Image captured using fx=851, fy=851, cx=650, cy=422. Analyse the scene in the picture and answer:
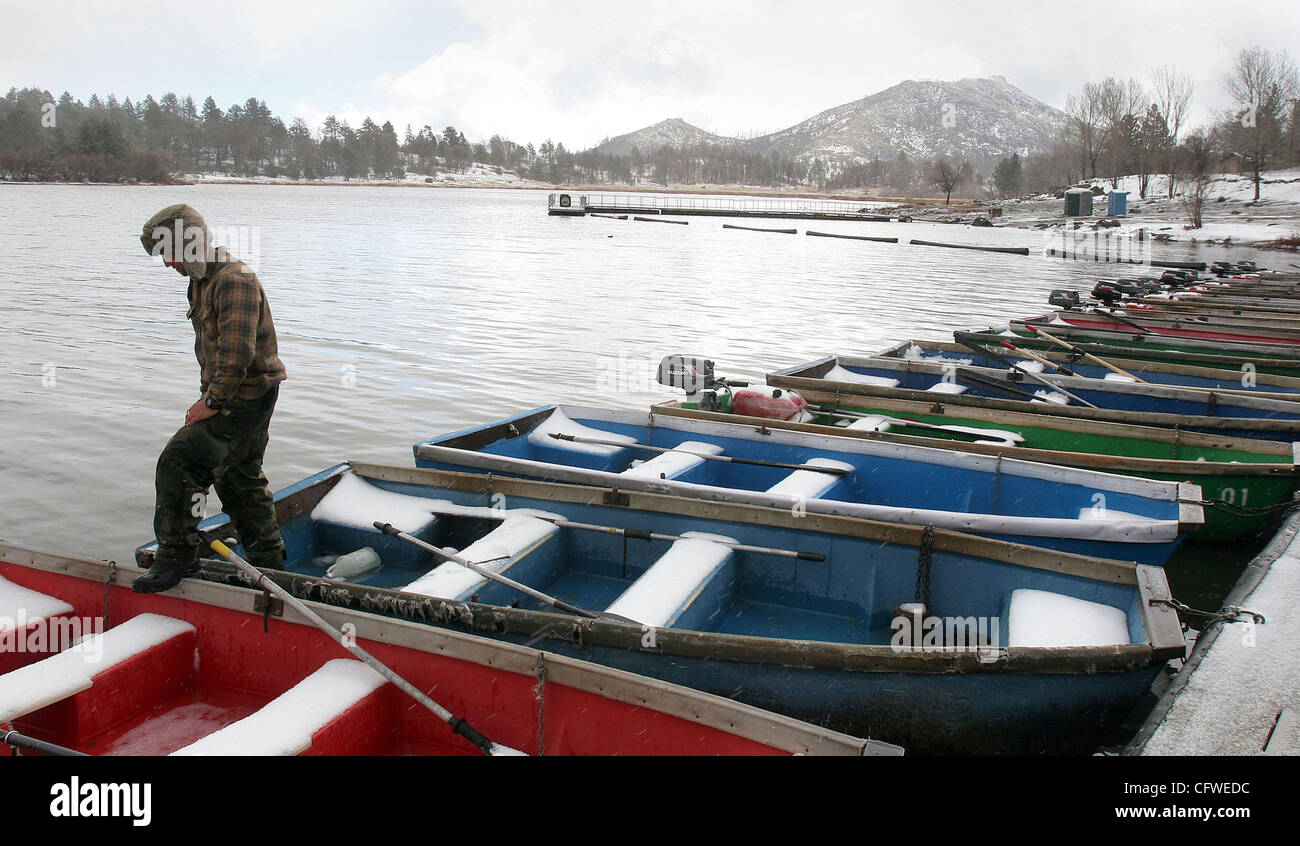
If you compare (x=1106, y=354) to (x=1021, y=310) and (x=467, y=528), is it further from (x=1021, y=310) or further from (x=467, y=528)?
(x=1021, y=310)

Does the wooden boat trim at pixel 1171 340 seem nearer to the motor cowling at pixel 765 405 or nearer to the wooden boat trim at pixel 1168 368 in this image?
the wooden boat trim at pixel 1168 368

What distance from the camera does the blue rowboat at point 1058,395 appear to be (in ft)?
30.1

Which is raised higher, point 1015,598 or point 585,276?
point 585,276

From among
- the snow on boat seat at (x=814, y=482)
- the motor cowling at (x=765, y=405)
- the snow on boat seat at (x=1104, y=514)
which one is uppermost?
the motor cowling at (x=765, y=405)

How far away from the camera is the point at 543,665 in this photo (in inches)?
156

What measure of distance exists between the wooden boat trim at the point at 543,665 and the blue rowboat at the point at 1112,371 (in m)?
9.73

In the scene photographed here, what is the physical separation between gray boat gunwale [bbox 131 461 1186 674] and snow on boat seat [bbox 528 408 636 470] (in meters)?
2.80

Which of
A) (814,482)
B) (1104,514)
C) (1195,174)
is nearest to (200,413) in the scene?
(814,482)

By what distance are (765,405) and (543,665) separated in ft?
19.2

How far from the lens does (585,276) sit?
3459 cm

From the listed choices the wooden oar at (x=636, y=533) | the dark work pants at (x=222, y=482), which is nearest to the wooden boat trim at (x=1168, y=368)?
the wooden oar at (x=636, y=533)

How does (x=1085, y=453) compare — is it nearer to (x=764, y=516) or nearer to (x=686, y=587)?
(x=764, y=516)

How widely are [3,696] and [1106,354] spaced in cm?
Result: 1445

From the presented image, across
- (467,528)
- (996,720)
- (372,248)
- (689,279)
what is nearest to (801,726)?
(996,720)
